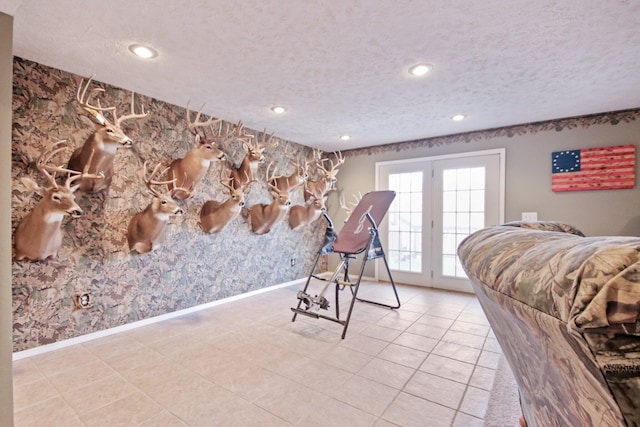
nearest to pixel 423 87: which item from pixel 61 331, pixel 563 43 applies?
pixel 563 43

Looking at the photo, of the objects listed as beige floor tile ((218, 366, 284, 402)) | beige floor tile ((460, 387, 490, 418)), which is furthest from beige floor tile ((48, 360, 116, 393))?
beige floor tile ((460, 387, 490, 418))

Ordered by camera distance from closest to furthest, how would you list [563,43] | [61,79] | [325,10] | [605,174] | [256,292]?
[325,10], [563,43], [61,79], [605,174], [256,292]

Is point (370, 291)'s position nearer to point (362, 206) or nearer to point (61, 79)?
point (362, 206)

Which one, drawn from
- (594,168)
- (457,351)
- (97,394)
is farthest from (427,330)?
(594,168)

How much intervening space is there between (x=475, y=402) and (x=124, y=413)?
223cm

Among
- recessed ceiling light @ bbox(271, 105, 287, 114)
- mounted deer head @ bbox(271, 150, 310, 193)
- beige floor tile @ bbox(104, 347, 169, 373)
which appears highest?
recessed ceiling light @ bbox(271, 105, 287, 114)

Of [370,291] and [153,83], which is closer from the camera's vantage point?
[153,83]

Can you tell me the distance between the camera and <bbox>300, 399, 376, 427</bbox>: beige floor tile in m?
1.68

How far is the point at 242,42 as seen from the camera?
2.09 metres

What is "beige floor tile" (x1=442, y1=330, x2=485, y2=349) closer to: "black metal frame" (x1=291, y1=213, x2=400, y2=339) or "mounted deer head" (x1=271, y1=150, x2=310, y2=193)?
"black metal frame" (x1=291, y1=213, x2=400, y2=339)

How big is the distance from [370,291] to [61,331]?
148 inches

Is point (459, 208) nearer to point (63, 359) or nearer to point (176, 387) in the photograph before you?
point (176, 387)

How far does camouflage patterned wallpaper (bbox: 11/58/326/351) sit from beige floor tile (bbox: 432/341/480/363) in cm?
268

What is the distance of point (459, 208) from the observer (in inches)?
179
